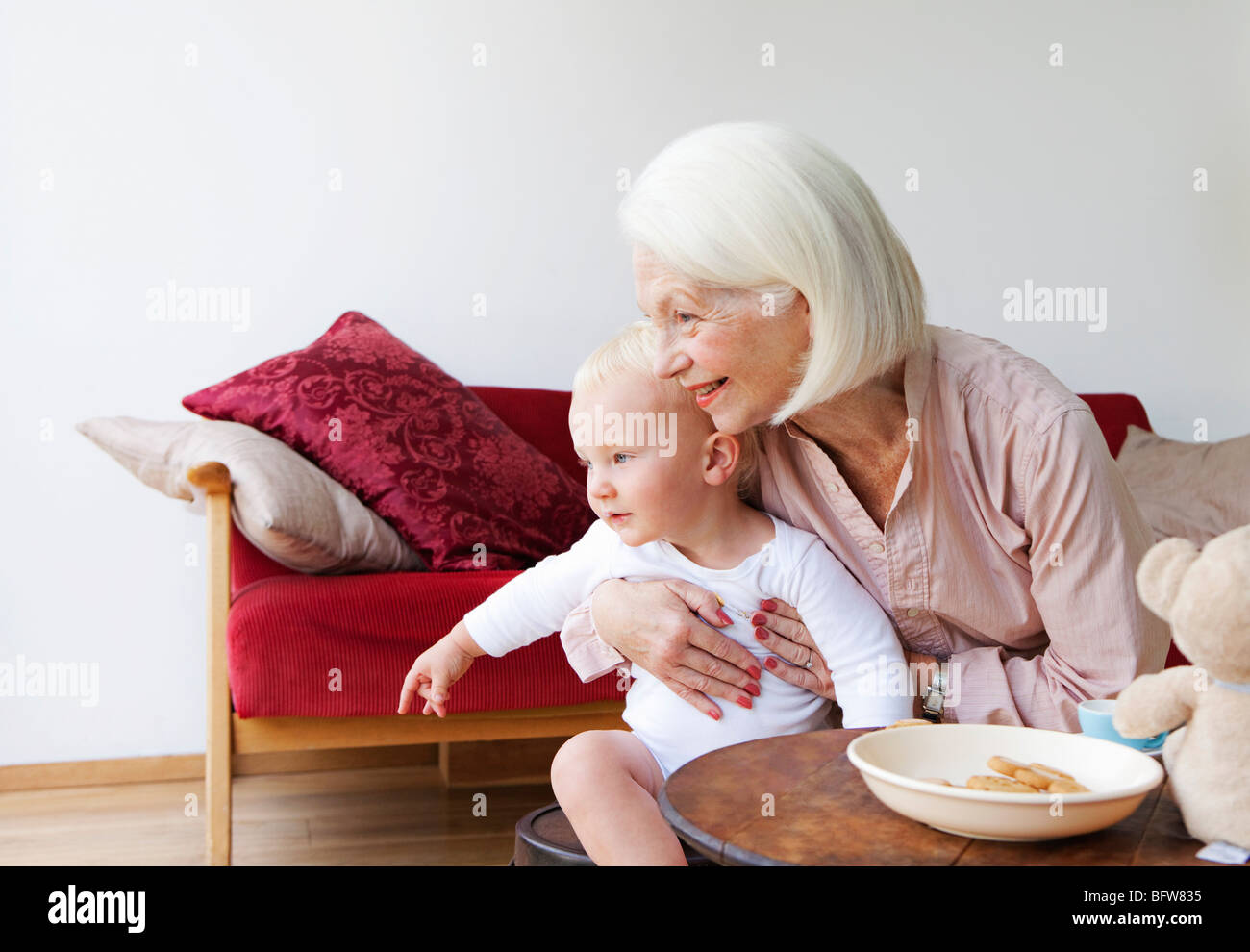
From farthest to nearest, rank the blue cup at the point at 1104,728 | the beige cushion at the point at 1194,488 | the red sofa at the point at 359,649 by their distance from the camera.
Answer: the beige cushion at the point at 1194,488 < the red sofa at the point at 359,649 < the blue cup at the point at 1104,728

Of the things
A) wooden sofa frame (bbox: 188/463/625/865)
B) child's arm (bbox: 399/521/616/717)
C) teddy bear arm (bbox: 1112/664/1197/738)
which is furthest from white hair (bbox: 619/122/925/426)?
wooden sofa frame (bbox: 188/463/625/865)

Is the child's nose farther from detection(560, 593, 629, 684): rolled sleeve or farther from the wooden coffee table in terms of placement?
the wooden coffee table

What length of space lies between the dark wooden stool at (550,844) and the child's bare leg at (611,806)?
8 centimetres

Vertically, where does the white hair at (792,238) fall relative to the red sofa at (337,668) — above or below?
above

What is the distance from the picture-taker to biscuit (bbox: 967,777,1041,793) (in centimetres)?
74

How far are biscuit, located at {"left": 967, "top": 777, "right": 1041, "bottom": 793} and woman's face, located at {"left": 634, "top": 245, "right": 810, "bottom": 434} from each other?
54 centimetres

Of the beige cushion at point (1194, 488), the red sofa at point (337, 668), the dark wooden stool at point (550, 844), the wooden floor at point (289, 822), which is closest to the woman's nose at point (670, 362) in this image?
the dark wooden stool at point (550, 844)

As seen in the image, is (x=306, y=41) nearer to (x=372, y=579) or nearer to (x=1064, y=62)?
(x=372, y=579)

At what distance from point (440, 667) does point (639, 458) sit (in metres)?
0.37

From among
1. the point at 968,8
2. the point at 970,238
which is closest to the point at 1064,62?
the point at 968,8

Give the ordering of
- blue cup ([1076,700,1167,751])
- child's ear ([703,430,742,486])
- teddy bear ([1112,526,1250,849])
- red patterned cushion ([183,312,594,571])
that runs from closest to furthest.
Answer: teddy bear ([1112,526,1250,849]) → blue cup ([1076,700,1167,751]) → child's ear ([703,430,742,486]) → red patterned cushion ([183,312,594,571])

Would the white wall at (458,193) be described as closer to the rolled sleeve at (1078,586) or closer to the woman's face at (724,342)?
the woman's face at (724,342)

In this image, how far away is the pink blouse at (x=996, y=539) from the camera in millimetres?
1143

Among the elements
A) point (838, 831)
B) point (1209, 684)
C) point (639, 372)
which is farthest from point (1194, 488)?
point (838, 831)
